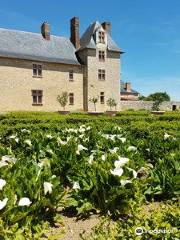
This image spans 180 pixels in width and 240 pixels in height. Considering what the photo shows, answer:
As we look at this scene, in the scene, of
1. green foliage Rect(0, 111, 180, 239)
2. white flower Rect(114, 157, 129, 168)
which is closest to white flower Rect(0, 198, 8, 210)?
green foliage Rect(0, 111, 180, 239)

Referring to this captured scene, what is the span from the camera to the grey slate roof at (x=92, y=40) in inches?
1436

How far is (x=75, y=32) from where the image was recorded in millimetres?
37281

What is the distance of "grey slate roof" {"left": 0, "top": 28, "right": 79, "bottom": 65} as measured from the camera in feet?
107

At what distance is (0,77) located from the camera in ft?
103

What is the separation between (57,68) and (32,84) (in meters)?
3.33

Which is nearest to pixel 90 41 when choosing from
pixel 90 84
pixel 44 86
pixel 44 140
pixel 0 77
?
pixel 90 84

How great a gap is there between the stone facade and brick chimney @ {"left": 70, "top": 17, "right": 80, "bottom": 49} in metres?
3.26

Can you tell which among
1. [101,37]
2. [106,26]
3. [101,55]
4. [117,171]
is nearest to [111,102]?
[101,55]

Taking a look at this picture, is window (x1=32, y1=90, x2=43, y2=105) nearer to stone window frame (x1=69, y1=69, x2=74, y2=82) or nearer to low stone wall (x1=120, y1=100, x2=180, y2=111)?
stone window frame (x1=69, y1=69, x2=74, y2=82)

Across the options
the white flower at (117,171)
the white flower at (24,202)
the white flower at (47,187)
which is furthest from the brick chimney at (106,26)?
the white flower at (24,202)

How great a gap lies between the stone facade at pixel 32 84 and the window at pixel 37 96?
0.30m

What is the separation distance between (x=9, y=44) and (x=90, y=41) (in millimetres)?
8666

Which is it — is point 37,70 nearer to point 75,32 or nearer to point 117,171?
point 75,32

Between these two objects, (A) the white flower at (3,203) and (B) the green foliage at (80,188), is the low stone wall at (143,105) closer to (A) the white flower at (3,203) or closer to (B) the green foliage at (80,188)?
(B) the green foliage at (80,188)
